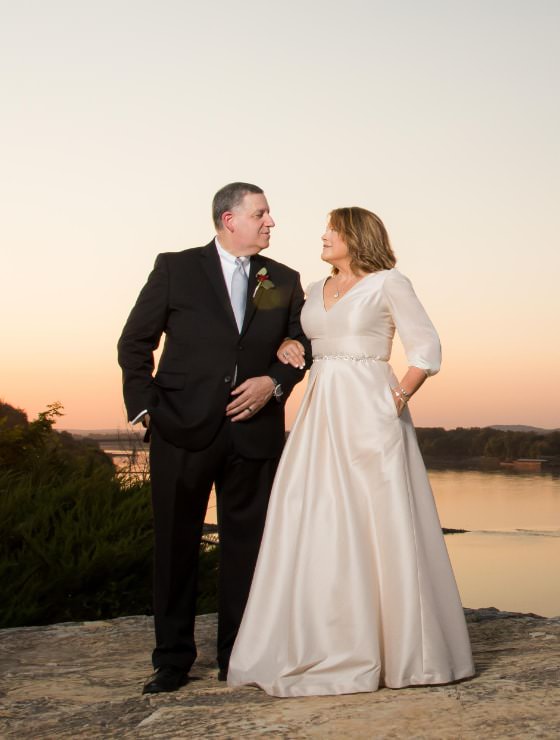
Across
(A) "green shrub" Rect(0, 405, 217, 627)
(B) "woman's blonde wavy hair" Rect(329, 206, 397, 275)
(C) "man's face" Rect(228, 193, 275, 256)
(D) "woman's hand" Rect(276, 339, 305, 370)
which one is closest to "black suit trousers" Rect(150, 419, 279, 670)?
(D) "woman's hand" Rect(276, 339, 305, 370)

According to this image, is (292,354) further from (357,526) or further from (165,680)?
(165,680)

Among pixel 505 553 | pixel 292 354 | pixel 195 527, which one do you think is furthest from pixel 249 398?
pixel 505 553

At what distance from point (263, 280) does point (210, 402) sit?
658 mm

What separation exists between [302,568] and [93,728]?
109 cm

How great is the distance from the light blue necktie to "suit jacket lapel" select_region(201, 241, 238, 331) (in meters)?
0.05

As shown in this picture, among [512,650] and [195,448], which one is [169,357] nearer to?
[195,448]

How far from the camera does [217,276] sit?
4.66 m

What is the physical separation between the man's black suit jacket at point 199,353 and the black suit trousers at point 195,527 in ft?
0.29

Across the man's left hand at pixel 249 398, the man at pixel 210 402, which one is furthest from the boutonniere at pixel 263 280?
the man's left hand at pixel 249 398

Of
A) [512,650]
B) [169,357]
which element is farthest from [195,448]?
[512,650]

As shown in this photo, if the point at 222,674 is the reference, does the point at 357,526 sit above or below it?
above

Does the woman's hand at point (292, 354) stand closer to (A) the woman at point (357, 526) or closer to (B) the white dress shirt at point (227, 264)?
(A) the woman at point (357, 526)

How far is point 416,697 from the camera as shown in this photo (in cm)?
395

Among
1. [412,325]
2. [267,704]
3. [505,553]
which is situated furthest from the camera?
[505,553]
